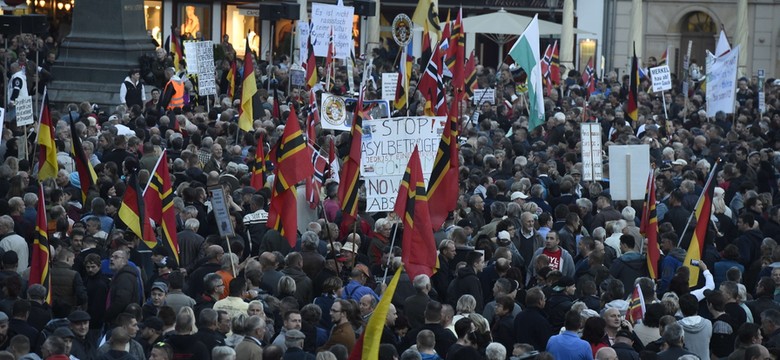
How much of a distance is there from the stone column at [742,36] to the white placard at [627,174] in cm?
2245

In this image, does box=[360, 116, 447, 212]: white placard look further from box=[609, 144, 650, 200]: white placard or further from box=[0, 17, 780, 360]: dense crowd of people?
box=[609, 144, 650, 200]: white placard

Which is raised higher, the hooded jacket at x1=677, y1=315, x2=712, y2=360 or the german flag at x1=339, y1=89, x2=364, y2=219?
the german flag at x1=339, y1=89, x2=364, y2=219

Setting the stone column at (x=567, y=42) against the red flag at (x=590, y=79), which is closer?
the red flag at (x=590, y=79)

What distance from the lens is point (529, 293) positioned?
11.6m

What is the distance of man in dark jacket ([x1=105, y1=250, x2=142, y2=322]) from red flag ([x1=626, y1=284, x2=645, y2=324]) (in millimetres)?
4026

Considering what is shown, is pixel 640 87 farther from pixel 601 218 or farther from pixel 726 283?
pixel 726 283

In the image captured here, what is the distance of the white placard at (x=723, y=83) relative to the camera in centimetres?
2534

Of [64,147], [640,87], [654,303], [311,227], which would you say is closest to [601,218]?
[311,227]

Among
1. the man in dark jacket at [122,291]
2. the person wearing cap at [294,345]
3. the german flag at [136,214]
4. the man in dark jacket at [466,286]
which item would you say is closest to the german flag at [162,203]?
the german flag at [136,214]

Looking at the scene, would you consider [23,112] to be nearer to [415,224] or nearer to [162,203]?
[162,203]

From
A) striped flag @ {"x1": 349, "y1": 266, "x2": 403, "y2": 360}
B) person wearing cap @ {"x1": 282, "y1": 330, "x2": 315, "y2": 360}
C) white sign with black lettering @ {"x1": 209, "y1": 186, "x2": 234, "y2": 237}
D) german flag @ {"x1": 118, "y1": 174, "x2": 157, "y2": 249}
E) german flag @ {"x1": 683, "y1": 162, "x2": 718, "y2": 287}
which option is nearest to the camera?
striped flag @ {"x1": 349, "y1": 266, "x2": 403, "y2": 360}

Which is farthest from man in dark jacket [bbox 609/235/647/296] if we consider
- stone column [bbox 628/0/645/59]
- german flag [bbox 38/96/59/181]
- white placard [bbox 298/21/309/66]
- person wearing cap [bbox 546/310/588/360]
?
stone column [bbox 628/0/645/59]

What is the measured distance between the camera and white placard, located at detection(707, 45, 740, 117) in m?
25.3

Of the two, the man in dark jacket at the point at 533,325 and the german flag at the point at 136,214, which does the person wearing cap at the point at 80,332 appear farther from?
the man in dark jacket at the point at 533,325
